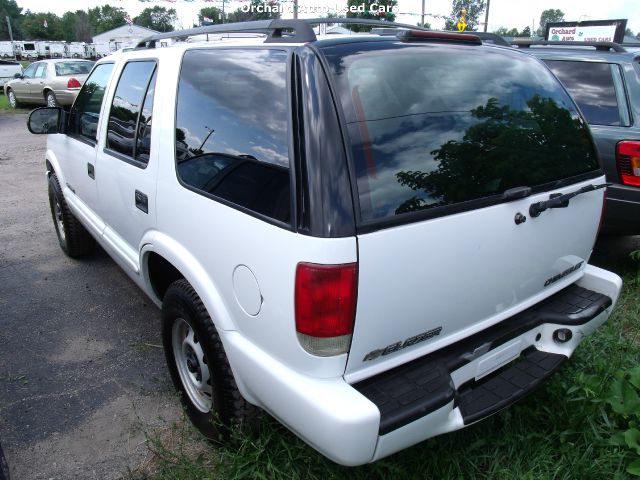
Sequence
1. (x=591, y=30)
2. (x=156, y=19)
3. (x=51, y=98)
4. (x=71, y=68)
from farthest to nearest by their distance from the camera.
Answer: (x=156, y=19) → (x=51, y=98) → (x=71, y=68) → (x=591, y=30)

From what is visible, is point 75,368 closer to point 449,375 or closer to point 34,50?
point 449,375

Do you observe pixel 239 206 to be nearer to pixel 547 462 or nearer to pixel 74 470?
pixel 74 470

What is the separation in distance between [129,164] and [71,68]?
49.4 feet

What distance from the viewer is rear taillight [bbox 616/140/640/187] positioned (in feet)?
12.9

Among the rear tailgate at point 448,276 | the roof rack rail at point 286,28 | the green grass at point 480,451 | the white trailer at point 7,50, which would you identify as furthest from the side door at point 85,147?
the white trailer at point 7,50

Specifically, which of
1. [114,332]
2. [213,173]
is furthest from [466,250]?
[114,332]

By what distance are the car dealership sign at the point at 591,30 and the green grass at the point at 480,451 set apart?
8.20 m

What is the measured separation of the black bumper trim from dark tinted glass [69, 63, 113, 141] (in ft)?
8.82

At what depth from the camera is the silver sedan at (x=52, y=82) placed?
1515 cm

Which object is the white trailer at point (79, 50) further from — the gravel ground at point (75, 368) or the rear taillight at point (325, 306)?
the rear taillight at point (325, 306)

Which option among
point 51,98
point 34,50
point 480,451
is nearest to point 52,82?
point 51,98

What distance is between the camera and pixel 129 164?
9.57ft

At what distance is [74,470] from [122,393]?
59cm

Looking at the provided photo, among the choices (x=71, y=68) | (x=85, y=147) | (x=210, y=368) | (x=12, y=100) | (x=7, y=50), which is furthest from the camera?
(x=7, y=50)
